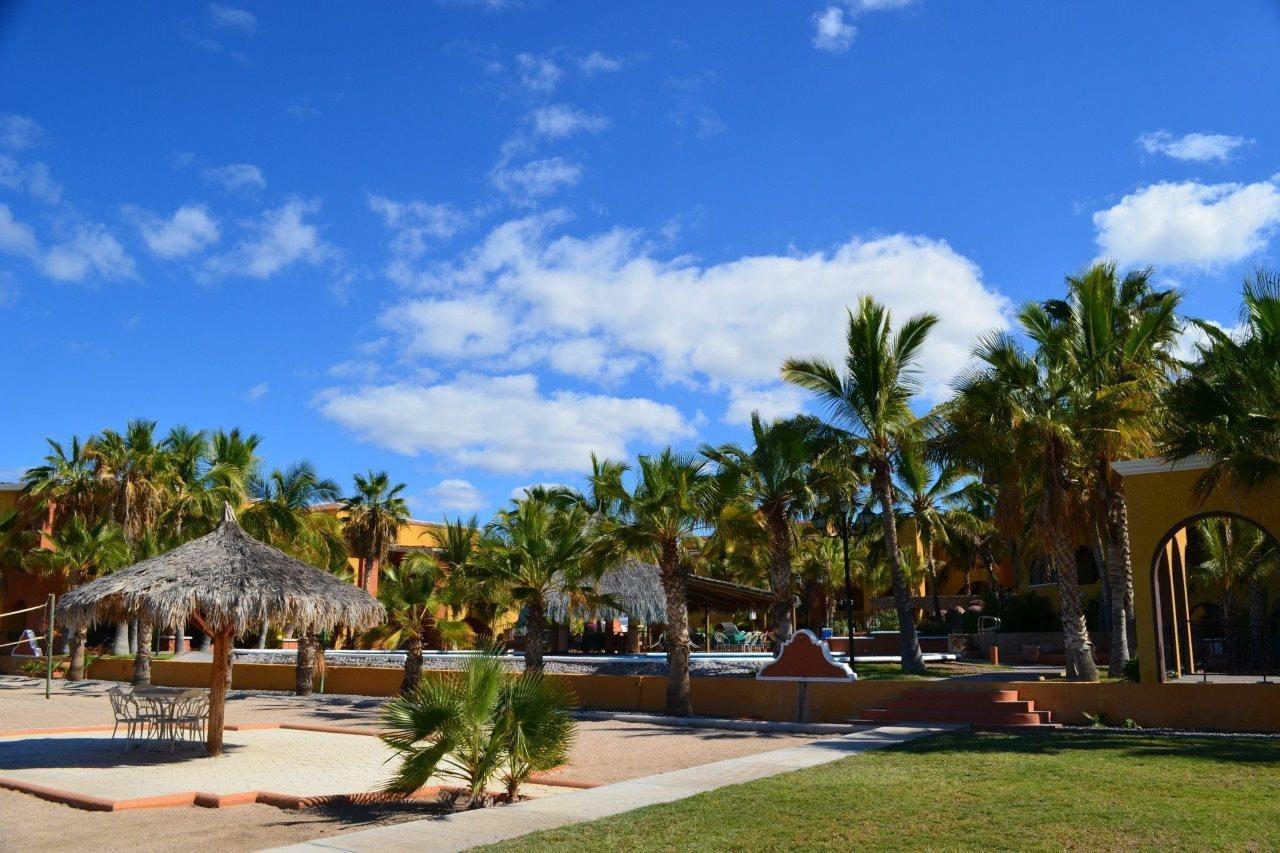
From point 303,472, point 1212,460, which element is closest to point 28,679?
point 303,472

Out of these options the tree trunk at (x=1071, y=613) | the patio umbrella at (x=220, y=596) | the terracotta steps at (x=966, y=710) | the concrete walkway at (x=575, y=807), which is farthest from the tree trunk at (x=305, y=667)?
the tree trunk at (x=1071, y=613)

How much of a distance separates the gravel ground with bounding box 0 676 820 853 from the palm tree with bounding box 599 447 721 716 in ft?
5.05

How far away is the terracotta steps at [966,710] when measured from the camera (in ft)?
55.4

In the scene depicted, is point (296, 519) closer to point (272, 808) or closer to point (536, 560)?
point (536, 560)

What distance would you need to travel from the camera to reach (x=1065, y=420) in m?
20.1

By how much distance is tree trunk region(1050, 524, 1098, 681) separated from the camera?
792 inches

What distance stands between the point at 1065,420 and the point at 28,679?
3451 centimetres

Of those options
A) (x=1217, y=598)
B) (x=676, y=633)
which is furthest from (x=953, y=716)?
(x=1217, y=598)

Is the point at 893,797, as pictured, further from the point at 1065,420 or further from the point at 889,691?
the point at 1065,420

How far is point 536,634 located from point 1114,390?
13.0 meters

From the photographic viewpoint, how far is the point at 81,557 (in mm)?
33406

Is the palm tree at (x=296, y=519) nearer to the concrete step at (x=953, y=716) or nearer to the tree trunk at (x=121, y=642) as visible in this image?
the tree trunk at (x=121, y=642)

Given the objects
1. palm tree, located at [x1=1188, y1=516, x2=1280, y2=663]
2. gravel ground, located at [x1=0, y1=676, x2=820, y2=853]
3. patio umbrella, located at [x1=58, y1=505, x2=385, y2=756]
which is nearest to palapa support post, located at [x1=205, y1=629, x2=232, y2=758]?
patio umbrella, located at [x1=58, y1=505, x2=385, y2=756]

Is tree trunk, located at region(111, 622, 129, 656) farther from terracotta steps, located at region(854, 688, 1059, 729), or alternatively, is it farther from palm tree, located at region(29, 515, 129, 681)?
terracotta steps, located at region(854, 688, 1059, 729)
